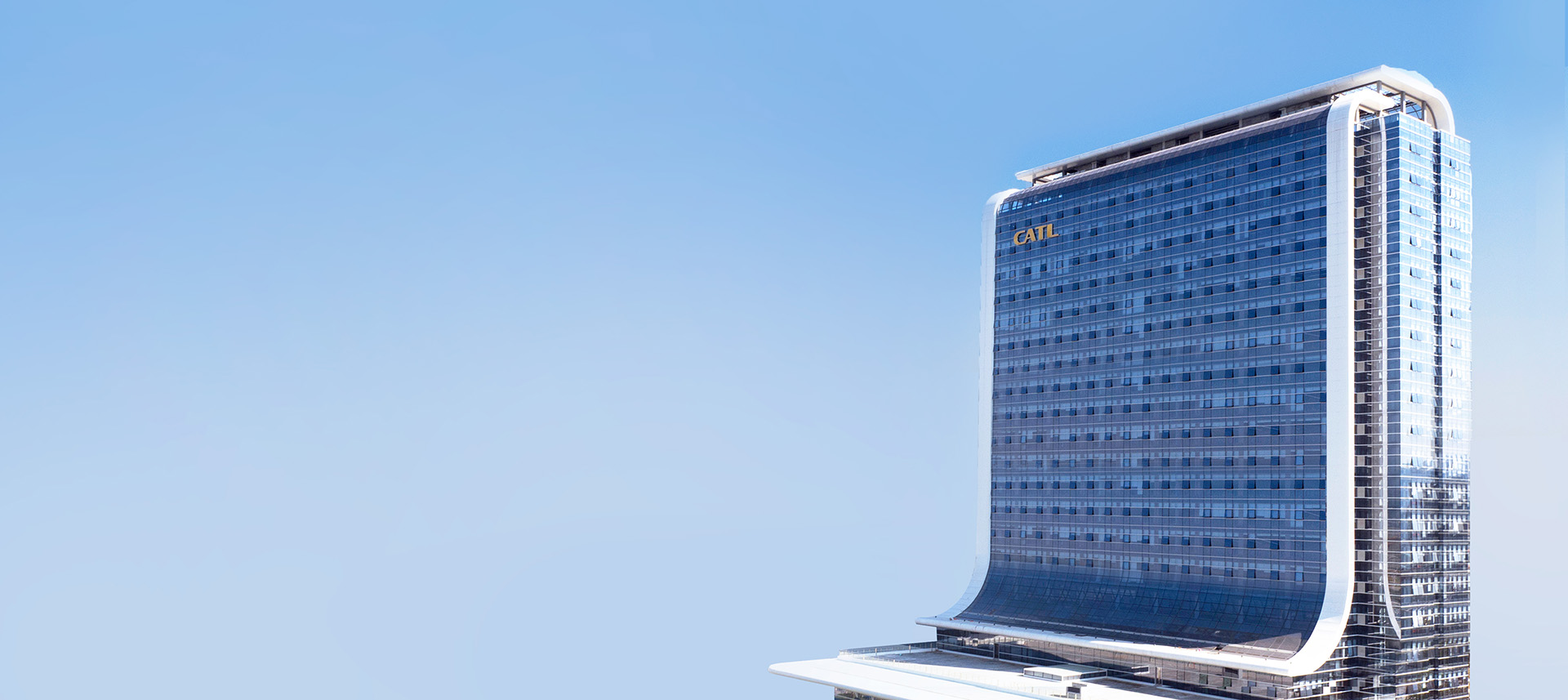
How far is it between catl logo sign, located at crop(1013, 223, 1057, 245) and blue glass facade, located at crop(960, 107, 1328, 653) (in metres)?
0.19

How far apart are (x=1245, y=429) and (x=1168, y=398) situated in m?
9.68

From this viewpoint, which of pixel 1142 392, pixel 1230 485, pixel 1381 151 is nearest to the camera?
pixel 1381 151

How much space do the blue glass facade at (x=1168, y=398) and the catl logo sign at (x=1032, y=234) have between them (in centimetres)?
19

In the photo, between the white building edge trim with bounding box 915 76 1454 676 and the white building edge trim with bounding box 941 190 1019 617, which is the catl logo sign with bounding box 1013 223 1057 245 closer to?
the white building edge trim with bounding box 941 190 1019 617

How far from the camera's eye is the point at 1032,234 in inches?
5659

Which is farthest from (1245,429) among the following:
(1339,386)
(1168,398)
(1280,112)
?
(1280,112)

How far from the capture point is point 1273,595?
114 meters

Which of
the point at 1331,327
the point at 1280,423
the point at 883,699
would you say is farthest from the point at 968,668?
the point at 1331,327

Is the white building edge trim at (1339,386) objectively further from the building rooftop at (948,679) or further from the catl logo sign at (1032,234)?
the catl logo sign at (1032,234)

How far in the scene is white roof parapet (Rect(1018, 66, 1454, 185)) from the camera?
115m

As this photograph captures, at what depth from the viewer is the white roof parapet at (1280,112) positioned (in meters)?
115

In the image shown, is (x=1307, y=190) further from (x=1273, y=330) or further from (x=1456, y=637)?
(x=1456, y=637)

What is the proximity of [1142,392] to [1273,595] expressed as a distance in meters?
24.6

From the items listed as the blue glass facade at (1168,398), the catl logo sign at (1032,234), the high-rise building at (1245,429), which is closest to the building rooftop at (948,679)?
the high-rise building at (1245,429)
